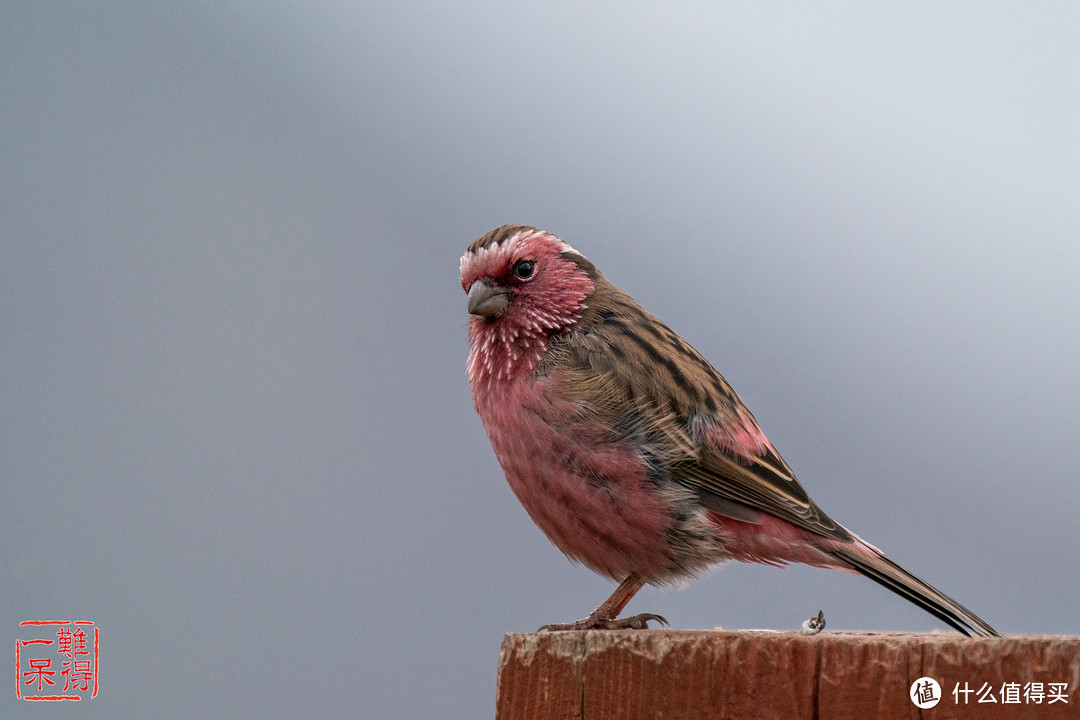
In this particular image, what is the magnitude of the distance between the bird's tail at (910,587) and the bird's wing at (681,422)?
0.35 ft

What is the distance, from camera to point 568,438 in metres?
4.13

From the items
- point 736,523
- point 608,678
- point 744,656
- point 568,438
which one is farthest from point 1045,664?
point 568,438

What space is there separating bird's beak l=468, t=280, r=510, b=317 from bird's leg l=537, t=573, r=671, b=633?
137 centimetres

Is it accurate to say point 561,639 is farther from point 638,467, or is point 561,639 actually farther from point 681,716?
point 638,467

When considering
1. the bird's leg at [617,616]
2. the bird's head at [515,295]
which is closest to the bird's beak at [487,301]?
the bird's head at [515,295]

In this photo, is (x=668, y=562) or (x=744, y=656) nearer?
(x=744, y=656)

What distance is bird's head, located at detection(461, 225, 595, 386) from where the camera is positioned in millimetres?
4547

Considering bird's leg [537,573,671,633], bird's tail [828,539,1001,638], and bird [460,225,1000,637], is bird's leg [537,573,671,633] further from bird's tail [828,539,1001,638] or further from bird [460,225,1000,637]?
bird's tail [828,539,1001,638]

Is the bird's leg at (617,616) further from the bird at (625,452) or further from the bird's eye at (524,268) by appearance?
the bird's eye at (524,268)

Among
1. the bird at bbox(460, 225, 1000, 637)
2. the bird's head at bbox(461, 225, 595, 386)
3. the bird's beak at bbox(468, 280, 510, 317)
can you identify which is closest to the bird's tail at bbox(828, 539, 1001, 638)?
the bird at bbox(460, 225, 1000, 637)

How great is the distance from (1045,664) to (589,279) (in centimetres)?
278

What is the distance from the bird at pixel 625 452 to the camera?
13.5ft

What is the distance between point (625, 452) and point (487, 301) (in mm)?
1026

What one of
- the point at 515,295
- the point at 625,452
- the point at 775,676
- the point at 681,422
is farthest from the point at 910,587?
the point at 515,295
